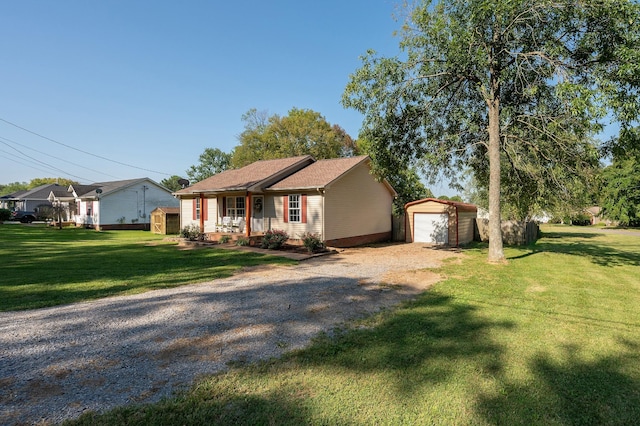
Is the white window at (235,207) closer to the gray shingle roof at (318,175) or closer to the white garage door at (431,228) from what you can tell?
the gray shingle roof at (318,175)

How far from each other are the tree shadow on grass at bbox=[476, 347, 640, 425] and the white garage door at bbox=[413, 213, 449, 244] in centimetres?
1577

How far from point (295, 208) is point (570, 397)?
14192mm

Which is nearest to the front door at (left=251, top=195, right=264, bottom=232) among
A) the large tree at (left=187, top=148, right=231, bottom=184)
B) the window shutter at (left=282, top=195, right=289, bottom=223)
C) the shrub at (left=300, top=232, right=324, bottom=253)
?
the window shutter at (left=282, top=195, right=289, bottom=223)

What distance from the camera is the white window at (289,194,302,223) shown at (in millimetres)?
16720

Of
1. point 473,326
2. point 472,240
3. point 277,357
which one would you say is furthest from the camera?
point 472,240

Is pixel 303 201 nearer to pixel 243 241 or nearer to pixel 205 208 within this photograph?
pixel 243 241

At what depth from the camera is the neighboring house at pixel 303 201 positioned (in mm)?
16281

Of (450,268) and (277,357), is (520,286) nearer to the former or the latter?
(450,268)

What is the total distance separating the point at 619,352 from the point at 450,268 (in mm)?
6677

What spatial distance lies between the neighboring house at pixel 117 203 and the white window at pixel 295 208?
20800 mm

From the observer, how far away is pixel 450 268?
36.5ft

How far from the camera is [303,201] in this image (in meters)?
16.4

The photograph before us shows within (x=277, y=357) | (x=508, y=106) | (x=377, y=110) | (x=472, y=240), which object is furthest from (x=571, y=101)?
(x=472, y=240)

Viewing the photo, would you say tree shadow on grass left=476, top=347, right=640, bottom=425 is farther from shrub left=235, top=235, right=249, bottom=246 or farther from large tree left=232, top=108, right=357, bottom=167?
large tree left=232, top=108, right=357, bottom=167
